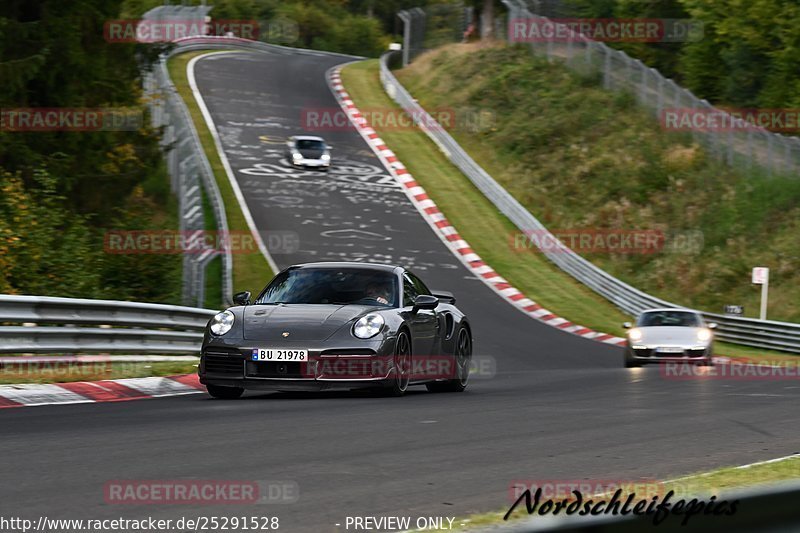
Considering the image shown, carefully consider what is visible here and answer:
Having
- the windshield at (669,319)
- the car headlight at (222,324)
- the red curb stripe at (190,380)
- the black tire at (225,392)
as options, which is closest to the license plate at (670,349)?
the windshield at (669,319)

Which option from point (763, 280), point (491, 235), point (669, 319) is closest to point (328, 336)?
point (669, 319)

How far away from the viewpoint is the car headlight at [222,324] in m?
11.4

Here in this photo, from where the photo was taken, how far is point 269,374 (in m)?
11.1

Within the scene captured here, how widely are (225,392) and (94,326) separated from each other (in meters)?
4.16

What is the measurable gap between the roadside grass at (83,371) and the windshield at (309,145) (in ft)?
94.6

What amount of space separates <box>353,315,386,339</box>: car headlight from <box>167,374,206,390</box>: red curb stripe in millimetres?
2415

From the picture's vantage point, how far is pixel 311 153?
43.3 meters

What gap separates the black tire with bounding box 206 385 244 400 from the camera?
11.6 m

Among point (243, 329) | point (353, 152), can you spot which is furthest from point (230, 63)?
point (243, 329)

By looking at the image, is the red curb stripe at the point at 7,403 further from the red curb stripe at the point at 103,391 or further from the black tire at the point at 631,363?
the black tire at the point at 631,363

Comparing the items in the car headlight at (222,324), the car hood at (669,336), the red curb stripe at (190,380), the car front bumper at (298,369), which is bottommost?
the car hood at (669,336)

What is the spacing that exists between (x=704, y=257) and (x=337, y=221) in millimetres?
10779

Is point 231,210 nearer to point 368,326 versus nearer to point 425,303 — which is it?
point 425,303

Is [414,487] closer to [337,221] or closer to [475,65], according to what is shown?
[337,221]
